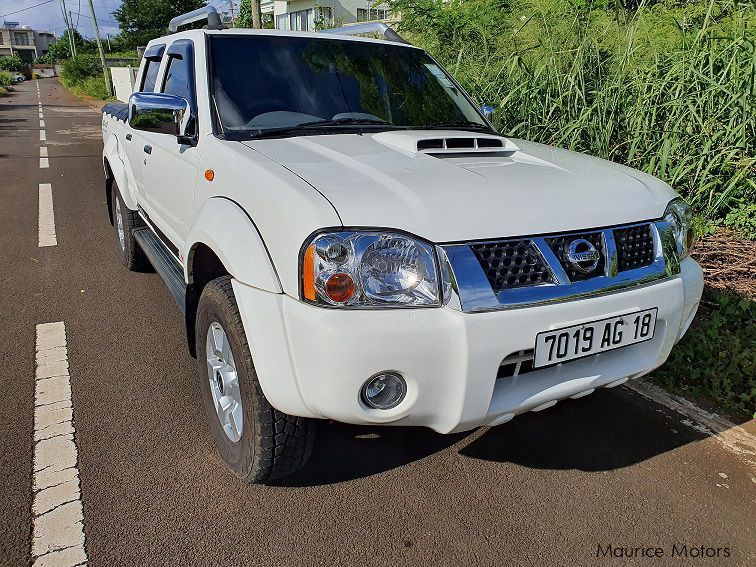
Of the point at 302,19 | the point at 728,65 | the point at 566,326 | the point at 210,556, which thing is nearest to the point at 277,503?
the point at 210,556

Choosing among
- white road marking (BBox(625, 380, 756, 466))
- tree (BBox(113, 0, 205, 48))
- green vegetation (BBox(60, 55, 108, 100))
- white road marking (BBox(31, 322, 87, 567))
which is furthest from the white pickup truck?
tree (BBox(113, 0, 205, 48))

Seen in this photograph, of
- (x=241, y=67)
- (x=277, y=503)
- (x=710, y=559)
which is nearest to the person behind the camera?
(x=710, y=559)

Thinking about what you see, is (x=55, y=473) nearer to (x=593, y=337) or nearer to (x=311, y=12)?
(x=593, y=337)

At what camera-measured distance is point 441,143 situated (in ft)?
8.64

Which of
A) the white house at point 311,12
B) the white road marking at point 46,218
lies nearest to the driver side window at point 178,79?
the white road marking at point 46,218

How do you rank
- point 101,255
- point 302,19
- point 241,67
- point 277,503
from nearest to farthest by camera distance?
point 277,503, point 241,67, point 101,255, point 302,19

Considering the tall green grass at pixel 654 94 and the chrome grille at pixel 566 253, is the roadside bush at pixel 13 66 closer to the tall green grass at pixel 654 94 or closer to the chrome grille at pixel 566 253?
the tall green grass at pixel 654 94

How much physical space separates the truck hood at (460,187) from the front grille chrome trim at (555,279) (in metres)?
0.06

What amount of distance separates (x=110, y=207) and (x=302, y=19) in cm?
3513

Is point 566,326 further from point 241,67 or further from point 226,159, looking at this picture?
point 241,67

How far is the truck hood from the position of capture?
Result: 6.31 ft

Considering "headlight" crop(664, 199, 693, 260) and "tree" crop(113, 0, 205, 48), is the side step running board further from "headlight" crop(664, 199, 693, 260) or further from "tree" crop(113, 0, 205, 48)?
"tree" crop(113, 0, 205, 48)

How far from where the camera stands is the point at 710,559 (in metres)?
2.14

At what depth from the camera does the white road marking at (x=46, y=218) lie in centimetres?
602
